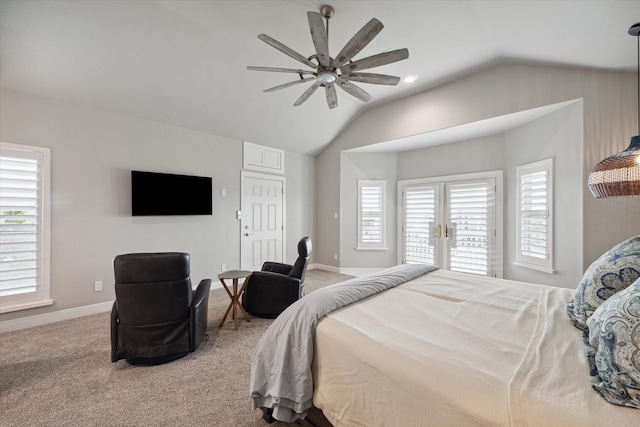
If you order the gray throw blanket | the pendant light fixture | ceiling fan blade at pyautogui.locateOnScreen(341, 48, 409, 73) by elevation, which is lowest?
the gray throw blanket

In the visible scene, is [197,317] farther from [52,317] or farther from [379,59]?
[379,59]

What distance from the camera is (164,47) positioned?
9.82ft

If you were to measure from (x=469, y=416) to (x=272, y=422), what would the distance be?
1.29 metres

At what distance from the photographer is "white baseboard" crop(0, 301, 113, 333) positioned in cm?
299

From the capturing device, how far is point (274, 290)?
3287 millimetres

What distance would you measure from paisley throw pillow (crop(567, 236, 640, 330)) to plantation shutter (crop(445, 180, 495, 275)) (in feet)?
10.2

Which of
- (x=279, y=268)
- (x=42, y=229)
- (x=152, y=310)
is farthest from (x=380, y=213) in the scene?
(x=42, y=229)

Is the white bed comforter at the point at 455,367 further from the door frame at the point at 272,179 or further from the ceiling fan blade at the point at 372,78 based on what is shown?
the door frame at the point at 272,179

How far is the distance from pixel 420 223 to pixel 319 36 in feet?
13.6

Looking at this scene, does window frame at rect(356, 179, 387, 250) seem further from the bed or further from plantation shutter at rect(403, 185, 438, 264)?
the bed

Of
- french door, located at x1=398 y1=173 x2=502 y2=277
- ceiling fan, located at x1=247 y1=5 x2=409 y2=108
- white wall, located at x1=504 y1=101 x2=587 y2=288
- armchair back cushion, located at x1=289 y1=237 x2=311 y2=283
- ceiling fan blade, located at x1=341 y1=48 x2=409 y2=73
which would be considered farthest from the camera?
french door, located at x1=398 y1=173 x2=502 y2=277

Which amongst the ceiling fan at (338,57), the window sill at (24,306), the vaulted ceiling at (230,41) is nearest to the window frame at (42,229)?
the window sill at (24,306)

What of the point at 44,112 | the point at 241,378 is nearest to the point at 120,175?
the point at 44,112

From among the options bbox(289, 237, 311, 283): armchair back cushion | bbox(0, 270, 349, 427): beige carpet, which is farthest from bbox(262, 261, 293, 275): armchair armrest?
bbox(0, 270, 349, 427): beige carpet
